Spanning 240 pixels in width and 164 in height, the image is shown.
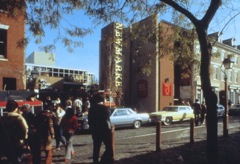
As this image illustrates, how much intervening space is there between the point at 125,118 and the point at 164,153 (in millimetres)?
9156

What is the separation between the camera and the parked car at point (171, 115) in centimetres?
2158

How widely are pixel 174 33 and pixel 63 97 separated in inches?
935

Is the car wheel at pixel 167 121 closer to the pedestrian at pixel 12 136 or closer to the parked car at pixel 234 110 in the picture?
the parked car at pixel 234 110

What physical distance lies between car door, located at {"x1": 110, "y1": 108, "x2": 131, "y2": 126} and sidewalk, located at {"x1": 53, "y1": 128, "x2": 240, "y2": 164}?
228 inches

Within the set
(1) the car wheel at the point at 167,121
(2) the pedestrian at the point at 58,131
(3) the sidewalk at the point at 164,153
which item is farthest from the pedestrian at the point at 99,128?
(1) the car wheel at the point at 167,121

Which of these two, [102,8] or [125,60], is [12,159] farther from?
[125,60]

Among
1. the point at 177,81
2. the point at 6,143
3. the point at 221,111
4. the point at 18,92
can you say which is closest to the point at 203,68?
the point at 6,143

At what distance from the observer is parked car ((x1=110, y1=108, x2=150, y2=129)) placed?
61.1 ft

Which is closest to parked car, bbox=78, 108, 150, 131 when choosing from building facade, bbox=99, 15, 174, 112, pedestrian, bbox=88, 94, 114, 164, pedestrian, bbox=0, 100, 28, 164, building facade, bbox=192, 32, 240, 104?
building facade, bbox=99, 15, 174, 112

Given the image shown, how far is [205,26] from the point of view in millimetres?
7926

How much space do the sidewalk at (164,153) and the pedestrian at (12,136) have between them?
A: 8.22 feet

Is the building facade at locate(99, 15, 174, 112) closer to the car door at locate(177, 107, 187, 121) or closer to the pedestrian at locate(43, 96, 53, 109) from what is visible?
the car door at locate(177, 107, 187, 121)

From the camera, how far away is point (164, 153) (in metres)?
10.0

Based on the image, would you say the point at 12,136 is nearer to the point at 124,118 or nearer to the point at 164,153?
the point at 164,153
